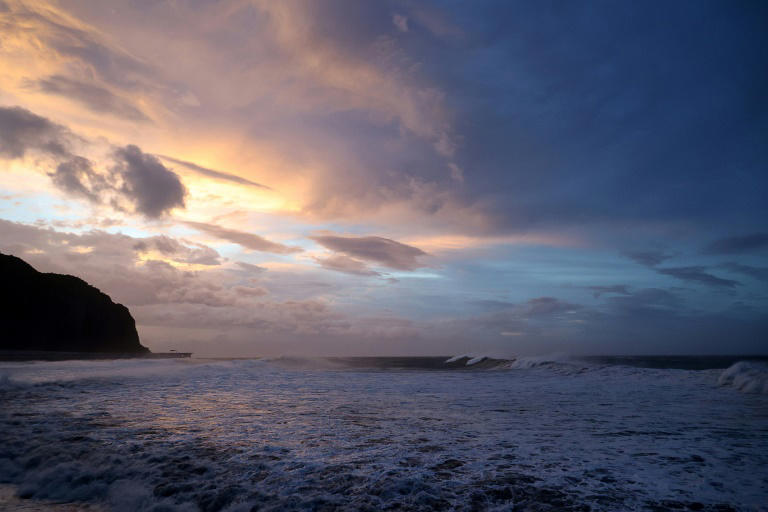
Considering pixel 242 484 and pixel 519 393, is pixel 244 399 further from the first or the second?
pixel 519 393

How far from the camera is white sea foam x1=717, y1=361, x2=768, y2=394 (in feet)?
51.9

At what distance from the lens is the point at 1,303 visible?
205 feet

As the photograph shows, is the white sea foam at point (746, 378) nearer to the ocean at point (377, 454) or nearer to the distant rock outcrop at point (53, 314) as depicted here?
the ocean at point (377, 454)

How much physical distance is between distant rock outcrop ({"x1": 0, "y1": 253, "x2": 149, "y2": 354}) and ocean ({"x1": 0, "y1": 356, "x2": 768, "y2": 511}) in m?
71.4

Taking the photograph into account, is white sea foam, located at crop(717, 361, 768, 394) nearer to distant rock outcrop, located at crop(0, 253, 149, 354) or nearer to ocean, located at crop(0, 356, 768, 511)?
ocean, located at crop(0, 356, 768, 511)

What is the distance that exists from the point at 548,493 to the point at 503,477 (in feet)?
2.21

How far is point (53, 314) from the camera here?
69.9 metres

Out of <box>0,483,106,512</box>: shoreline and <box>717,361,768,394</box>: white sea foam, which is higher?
<box>717,361,768,394</box>: white sea foam

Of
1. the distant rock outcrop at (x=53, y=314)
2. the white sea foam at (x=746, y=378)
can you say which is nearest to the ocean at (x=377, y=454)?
the white sea foam at (x=746, y=378)

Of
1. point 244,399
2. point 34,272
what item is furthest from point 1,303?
point 244,399

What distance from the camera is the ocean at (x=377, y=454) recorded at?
4664 millimetres

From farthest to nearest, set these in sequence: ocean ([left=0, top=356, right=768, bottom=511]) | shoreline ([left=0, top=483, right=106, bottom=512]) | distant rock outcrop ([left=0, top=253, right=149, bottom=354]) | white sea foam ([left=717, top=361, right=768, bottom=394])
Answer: distant rock outcrop ([left=0, top=253, right=149, bottom=354]) → white sea foam ([left=717, top=361, right=768, bottom=394]) → ocean ([left=0, top=356, right=768, bottom=511]) → shoreline ([left=0, top=483, right=106, bottom=512])

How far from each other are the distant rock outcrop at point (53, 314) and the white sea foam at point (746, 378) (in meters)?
88.4

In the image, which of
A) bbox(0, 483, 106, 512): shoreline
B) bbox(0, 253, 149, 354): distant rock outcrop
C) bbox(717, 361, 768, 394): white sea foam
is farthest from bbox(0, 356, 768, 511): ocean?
bbox(0, 253, 149, 354): distant rock outcrop
